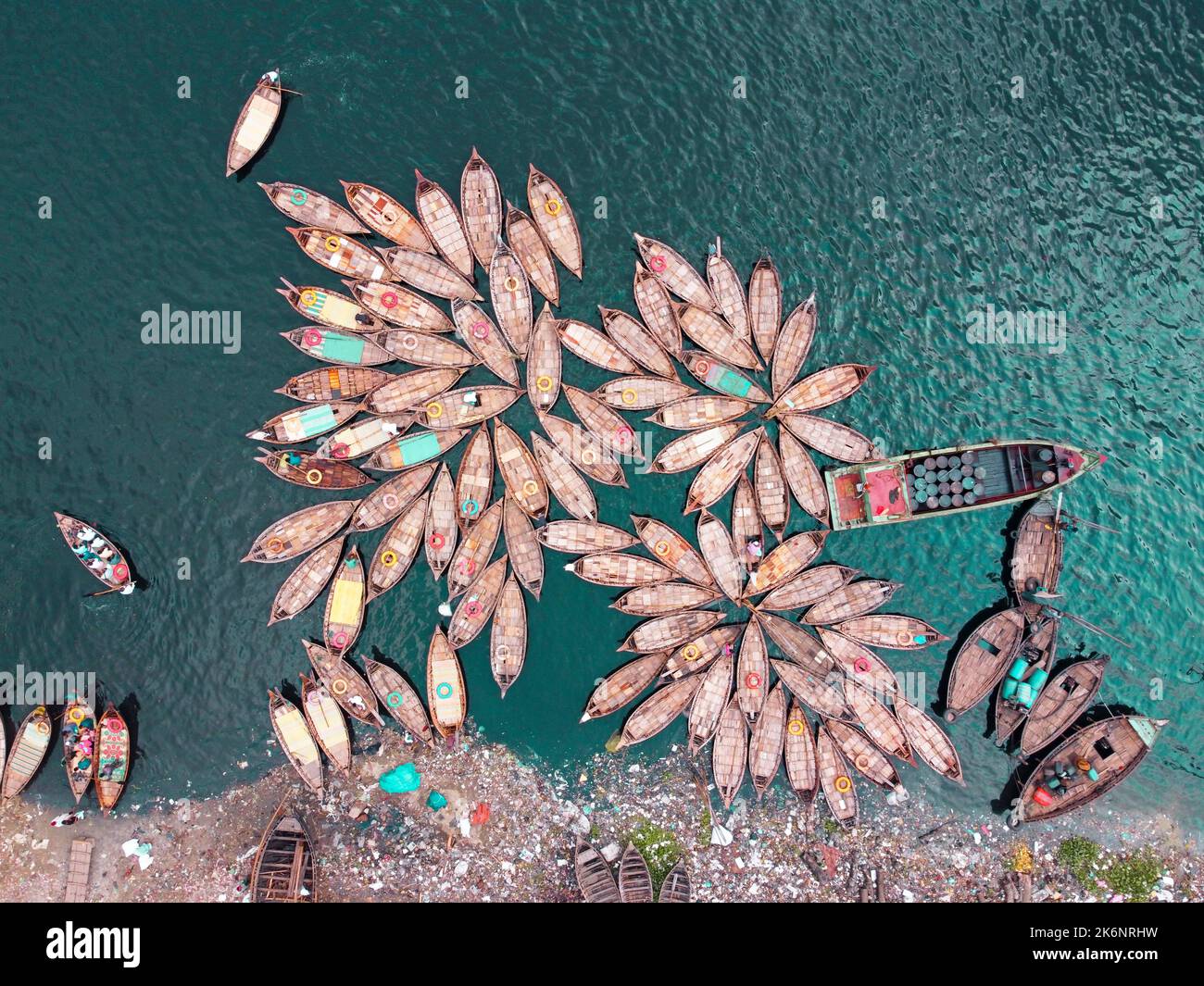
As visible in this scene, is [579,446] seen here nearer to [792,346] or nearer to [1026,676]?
[792,346]

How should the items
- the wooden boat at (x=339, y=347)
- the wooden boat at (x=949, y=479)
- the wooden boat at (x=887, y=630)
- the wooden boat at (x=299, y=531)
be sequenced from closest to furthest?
the wooden boat at (x=949, y=479) < the wooden boat at (x=339, y=347) < the wooden boat at (x=299, y=531) < the wooden boat at (x=887, y=630)

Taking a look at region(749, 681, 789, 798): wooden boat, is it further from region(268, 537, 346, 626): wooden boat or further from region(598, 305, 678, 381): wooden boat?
region(268, 537, 346, 626): wooden boat

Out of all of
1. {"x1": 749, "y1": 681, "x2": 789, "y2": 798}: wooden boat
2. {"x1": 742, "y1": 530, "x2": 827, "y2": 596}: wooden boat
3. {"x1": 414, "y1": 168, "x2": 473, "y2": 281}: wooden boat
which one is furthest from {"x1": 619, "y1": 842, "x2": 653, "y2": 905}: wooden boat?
{"x1": 414, "y1": 168, "x2": 473, "y2": 281}: wooden boat

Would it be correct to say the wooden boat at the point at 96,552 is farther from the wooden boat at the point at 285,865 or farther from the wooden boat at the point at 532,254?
the wooden boat at the point at 532,254

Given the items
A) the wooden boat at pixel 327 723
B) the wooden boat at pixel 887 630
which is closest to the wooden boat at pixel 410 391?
the wooden boat at pixel 327 723

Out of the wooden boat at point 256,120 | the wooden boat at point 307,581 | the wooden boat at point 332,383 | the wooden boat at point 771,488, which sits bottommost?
the wooden boat at point 307,581
